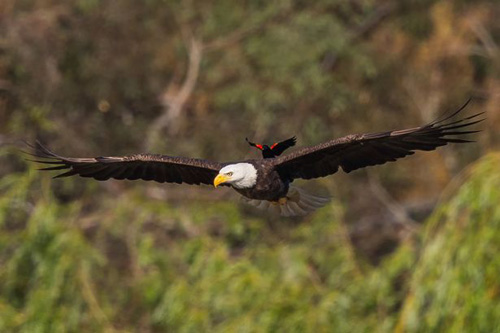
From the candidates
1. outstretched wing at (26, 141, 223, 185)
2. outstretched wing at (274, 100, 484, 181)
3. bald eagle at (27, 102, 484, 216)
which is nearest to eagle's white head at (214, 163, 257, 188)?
bald eagle at (27, 102, 484, 216)

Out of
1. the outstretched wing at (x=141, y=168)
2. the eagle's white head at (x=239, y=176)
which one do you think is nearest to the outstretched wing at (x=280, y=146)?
the eagle's white head at (x=239, y=176)

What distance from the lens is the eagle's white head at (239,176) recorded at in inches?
243

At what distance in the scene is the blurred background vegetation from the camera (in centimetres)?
918

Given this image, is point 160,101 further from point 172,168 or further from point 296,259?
point 172,168

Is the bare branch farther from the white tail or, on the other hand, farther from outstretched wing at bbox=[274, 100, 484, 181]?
outstretched wing at bbox=[274, 100, 484, 181]

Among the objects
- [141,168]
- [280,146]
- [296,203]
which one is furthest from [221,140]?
[280,146]

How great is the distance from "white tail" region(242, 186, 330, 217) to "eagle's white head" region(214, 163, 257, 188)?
0.53 metres

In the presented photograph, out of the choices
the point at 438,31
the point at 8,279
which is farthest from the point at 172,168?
the point at 438,31

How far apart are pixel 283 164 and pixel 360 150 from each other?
448 mm

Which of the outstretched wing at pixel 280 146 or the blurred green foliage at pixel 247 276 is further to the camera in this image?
the blurred green foliage at pixel 247 276

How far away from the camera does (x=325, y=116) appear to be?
17.2 meters

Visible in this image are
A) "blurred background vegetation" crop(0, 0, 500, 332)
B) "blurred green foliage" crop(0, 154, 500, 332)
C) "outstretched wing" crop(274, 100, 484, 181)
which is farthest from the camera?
"blurred background vegetation" crop(0, 0, 500, 332)

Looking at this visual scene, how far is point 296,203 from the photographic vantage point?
6.91m

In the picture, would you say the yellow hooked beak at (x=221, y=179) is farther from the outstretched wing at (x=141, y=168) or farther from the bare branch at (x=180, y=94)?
the bare branch at (x=180, y=94)
